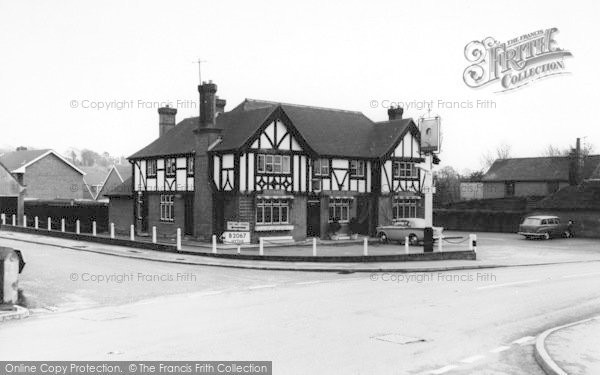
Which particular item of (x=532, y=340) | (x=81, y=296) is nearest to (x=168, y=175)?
(x=81, y=296)

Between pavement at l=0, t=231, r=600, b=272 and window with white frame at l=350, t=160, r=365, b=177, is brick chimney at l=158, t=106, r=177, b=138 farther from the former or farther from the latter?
window with white frame at l=350, t=160, r=365, b=177

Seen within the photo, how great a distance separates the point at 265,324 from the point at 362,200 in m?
27.8

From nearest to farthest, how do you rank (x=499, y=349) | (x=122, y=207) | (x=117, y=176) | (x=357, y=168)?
(x=499, y=349)
(x=357, y=168)
(x=122, y=207)
(x=117, y=176)

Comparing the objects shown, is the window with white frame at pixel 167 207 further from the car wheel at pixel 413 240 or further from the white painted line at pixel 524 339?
the white painted line at pixel 524 339

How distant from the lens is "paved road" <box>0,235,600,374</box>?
1006cm

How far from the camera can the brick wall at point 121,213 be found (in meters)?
42.8

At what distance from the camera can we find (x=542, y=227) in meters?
44.0

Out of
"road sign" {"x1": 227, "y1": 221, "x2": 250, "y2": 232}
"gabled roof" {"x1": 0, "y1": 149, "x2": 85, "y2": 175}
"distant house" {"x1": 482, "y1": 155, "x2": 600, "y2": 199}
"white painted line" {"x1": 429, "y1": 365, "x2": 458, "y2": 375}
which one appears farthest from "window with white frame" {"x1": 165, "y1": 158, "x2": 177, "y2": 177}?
"distant house" {"x1": 482, "y1": 155, "x2": 600, "y2": 199}

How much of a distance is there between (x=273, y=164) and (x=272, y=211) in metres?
2.60

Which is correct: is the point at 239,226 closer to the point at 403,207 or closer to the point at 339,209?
the point at 339,209

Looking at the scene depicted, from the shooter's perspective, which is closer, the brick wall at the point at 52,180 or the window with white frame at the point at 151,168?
the window with white frame at the point at 151,168

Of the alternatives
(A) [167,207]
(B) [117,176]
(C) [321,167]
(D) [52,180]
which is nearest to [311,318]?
(C) [321,167]

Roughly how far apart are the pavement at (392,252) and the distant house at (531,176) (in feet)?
80.6

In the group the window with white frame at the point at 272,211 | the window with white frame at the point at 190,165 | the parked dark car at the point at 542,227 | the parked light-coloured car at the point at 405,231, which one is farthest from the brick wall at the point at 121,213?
the parked dark car at the point at 542,227
